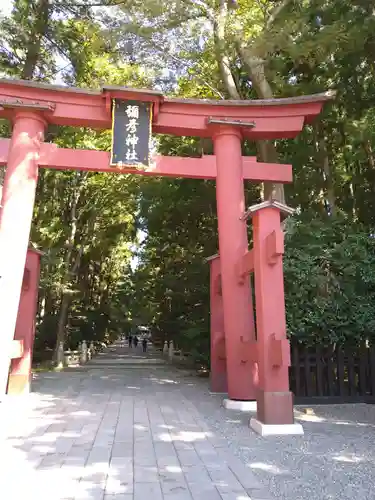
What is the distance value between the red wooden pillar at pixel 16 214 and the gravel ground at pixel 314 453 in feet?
13.0

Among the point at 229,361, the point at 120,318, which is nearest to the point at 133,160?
the point at 229,361

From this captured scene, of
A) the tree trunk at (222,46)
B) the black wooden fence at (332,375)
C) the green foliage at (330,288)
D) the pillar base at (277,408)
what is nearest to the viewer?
the pillar base at (277,408)

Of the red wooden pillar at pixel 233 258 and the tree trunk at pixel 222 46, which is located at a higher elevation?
the tree trunk at pixel 222 46

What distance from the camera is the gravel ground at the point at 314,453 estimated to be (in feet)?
13.1

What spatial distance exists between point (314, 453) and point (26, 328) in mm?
6947

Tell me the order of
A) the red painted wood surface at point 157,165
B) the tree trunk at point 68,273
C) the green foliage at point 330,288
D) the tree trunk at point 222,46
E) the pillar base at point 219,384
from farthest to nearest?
the tree trunk at point 68,273
the tree trunk at point 222,46
the pillar base at point 219,384
the green foliage at point 330,288
the red painted wood surface at point 157,165

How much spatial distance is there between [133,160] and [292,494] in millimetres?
7010

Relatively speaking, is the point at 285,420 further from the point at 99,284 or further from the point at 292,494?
the point at 99,284

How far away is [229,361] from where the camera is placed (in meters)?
8.45

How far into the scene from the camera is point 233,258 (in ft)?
28.9

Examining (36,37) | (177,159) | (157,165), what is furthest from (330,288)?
(36,37)

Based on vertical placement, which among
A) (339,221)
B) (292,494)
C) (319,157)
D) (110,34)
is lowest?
(292,494)

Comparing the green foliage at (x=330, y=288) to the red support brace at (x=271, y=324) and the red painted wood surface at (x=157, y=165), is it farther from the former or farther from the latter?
the red support brace at (x=271, y=324)

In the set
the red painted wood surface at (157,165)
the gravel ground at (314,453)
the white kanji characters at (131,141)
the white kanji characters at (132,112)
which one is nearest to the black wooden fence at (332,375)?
the gravel ground at (314,453)
